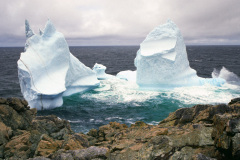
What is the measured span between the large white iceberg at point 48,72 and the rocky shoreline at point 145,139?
608 centimetres

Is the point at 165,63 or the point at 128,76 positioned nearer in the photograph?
the point at 165,63

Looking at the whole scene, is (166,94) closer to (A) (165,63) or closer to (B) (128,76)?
(A) (165,63)

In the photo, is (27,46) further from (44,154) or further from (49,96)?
(44,154)

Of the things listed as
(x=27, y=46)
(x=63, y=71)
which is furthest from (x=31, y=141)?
(x=27, y=46)

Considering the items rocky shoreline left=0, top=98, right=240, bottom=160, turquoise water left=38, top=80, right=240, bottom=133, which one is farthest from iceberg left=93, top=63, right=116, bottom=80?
rocky shoreline left=0, top=98, right=240, bottom=160

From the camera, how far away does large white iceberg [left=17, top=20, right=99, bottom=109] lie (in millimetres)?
14398

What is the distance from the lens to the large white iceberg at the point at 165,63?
1919 cm

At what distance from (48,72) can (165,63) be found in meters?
10.5

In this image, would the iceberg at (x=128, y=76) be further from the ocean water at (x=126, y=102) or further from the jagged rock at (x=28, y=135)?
the jagged rock at (x=28, y=135)

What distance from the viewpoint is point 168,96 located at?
1711cm

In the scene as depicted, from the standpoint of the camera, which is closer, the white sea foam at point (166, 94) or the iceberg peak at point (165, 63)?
the white sea foam at point (166, 94)

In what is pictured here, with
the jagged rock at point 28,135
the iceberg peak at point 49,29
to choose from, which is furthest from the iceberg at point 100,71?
the jagged rock at point 28,135

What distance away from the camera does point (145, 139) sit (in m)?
5.34

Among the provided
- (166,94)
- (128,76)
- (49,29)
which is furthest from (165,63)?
(49,29)
